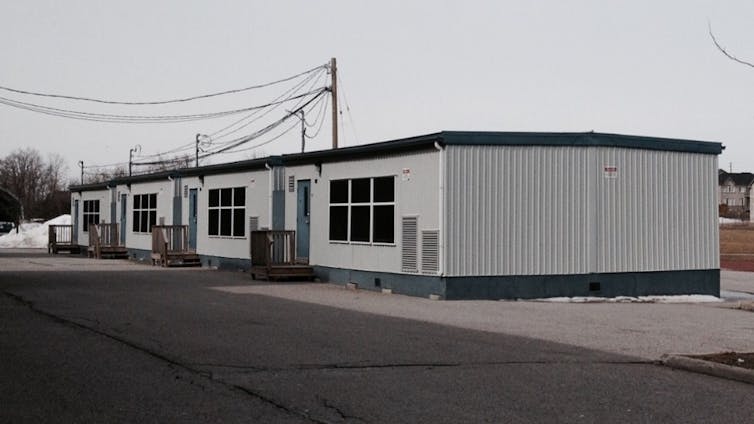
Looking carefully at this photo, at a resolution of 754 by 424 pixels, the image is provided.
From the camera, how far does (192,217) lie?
35.9 m

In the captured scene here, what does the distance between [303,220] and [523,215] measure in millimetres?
8353

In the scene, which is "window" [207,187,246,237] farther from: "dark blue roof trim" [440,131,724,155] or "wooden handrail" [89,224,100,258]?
"dark blue roof trim" [440,131,724,155]

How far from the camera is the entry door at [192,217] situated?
35719 mm

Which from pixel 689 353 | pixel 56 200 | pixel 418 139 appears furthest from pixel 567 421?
pixel 56 200

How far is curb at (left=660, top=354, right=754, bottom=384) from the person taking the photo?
10.4 metres

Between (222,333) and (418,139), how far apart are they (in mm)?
9015

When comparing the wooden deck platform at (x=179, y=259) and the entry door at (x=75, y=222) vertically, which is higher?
the entry door at (x=75, y=222)

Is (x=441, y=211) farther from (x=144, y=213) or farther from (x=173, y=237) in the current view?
(x=144, y=213)

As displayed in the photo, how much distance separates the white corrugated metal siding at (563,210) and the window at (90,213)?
1263 inches

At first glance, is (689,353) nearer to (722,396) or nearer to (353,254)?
(722,396)

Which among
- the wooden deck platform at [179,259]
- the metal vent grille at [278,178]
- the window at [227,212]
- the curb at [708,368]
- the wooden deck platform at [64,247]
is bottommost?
the curb at [708,368]

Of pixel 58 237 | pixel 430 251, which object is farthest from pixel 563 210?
pixel 58 237

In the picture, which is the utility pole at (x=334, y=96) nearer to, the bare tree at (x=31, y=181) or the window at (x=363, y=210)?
the window at (x=363, y=210)

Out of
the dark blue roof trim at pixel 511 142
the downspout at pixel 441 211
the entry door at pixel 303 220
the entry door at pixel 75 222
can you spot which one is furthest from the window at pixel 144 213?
the downspout at pixel 441 211
